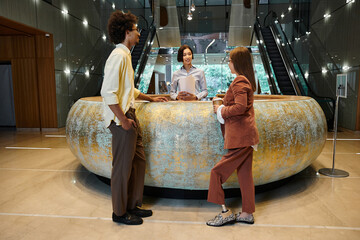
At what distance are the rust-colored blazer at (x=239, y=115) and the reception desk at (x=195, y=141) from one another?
40cm

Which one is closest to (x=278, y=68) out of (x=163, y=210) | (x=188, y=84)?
(x=188, y=84)

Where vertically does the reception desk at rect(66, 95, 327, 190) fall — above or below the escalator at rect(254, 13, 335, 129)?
below

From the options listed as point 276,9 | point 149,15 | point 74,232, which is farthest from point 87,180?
point 276,9

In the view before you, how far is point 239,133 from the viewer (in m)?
2.42

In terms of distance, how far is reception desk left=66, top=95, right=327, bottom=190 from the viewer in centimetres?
285

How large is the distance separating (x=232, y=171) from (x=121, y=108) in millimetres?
1162

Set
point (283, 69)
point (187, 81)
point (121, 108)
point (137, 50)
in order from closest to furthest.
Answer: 1. point (121, 108)
2. point (187, 81)
3. point (283, 69)
4. point (137, 50)

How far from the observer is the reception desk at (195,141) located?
9.34ft

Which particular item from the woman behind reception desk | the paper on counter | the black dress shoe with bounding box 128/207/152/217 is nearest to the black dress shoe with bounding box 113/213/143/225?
the black dress shoe with bounding box 128/207/152/217

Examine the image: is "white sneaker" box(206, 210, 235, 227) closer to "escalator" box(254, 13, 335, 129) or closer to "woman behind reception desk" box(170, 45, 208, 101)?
"woman behind reception desk" box(170, 45, 208, 101)

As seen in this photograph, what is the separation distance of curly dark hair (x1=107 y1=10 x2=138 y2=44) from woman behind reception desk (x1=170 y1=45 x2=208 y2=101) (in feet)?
4.91

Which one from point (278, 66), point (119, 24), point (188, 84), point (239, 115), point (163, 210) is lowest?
point (163, 210)

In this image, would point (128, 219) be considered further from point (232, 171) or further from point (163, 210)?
point (232, 171)

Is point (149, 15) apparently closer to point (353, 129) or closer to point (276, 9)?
point (276, 9)
